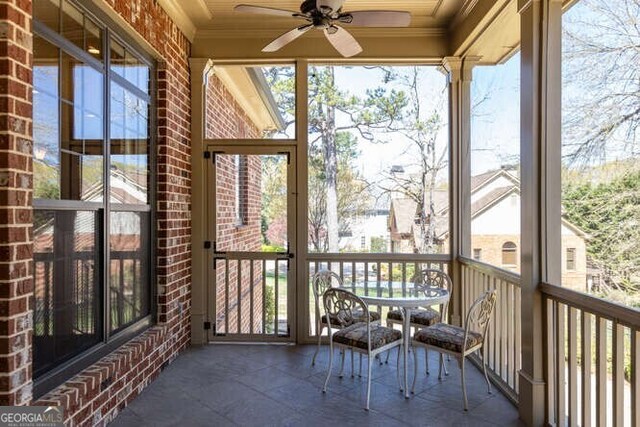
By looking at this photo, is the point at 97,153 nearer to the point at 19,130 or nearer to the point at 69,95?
the point at 69,95

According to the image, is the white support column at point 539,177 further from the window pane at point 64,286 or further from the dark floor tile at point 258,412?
Result: the window pane at point 64,286

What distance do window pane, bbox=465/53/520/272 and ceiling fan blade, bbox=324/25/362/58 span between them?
1212mm

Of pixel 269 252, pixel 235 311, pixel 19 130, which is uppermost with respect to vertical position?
pixel 19 130

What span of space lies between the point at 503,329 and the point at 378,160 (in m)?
1.90

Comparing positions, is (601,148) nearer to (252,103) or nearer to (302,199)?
(302,199)

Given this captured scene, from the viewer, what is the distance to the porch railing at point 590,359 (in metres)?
1.97

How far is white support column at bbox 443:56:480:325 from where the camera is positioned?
410 centimetres

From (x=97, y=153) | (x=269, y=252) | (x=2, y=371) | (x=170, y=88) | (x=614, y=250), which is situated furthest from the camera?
(x=269, y=252)

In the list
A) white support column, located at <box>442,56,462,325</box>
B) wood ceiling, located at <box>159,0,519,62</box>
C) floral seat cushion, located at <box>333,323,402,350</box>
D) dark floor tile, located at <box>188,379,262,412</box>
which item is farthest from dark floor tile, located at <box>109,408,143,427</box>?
wood ceiling, located at <box>159,0,519,62</box>

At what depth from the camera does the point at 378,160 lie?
14.0 ft

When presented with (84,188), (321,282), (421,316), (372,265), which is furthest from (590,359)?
(84,188)

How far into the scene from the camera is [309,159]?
169 inches

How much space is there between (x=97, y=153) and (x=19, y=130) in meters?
0.82

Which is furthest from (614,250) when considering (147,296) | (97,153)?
(147,296)
